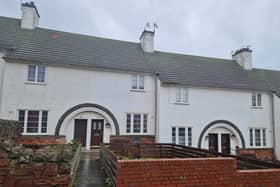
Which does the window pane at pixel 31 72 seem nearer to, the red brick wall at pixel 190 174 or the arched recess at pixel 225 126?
the red brick wall at pixel 190 174

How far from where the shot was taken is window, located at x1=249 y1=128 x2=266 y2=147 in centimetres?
1962

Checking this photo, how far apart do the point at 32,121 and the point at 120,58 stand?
27.9 feet

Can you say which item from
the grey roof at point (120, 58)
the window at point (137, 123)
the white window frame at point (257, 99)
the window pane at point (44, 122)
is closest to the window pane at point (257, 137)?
the white window frame at point (257, 99)

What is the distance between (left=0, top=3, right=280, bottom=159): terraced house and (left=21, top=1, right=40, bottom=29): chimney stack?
76 millimetres

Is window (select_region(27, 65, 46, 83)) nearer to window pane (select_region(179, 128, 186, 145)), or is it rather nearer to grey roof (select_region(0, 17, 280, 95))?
grey roof (select_region(0, 17, 280, 95))

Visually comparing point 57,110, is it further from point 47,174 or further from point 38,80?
point 47,174

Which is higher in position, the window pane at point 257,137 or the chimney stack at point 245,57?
the chimney stack at point 245,57

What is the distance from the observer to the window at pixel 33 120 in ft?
47.1

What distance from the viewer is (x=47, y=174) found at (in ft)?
13.1

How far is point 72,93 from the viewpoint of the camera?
15.6m

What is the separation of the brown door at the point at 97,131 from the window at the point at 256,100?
14.7 meters

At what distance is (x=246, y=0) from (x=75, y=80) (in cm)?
1464

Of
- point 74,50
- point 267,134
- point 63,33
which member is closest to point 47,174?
point 74,50

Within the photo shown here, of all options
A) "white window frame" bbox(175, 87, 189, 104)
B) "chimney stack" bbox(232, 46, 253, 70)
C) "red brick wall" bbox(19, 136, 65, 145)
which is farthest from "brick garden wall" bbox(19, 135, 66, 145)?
"chimney stack" bbox(232, 46, 253, 70)
